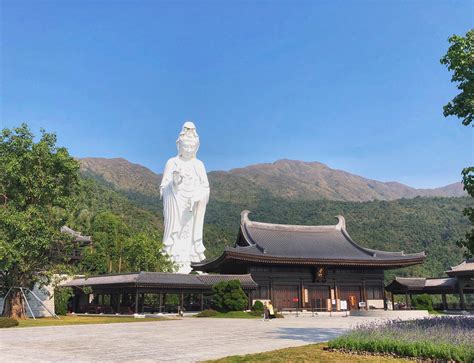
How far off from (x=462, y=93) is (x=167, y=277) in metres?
23.4

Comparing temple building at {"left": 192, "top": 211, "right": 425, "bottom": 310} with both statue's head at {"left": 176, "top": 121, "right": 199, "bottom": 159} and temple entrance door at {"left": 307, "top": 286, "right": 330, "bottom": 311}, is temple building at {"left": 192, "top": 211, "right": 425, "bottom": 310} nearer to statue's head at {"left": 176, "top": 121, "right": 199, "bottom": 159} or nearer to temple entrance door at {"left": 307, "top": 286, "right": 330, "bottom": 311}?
temple entrance door at {"left": 307, "top": 286, "right": 330, "bottom": 311}

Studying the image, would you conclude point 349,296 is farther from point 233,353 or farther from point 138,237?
point 233,353

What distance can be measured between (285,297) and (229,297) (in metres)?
8.09

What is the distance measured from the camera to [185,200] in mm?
44406

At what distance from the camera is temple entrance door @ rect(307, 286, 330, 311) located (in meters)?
37.9

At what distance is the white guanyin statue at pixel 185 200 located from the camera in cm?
4373

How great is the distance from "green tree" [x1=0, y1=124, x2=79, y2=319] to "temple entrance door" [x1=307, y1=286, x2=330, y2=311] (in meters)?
20.5

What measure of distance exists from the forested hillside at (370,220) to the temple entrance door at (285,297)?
31348 millimetres

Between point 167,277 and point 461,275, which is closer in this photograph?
point 167,277

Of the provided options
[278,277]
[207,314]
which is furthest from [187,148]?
[207,314]

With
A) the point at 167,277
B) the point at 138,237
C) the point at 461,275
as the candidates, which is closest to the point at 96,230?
the point at 138,237

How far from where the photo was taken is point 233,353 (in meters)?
11.7

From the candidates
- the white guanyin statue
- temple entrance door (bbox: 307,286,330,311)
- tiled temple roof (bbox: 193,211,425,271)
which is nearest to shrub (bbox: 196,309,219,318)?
tiled temple roof (bbox: 193,211,425,271)

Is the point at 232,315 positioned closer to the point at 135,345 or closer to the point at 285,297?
the point at 285,297
